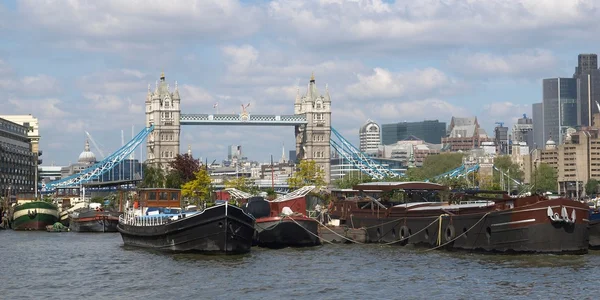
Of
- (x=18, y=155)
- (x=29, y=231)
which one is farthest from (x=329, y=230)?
(x=18, y=155)

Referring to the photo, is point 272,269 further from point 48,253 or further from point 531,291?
point 48,253

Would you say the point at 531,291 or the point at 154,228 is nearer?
the point at 531,291

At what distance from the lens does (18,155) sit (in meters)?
181

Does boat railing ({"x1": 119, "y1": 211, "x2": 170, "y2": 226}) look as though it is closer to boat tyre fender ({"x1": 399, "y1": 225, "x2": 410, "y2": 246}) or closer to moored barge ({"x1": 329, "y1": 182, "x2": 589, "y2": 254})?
boat tyre fender ({"x1": 399, "y1": 225, "x2": 410, "y2": 246})

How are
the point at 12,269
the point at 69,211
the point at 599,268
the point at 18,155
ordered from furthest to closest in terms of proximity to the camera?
1. the point at 18,155
2. the point at 69,211
3. the point at 12,269
4. the point at 599,268

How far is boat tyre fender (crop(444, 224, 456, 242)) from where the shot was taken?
70312mm

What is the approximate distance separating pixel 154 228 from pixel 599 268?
25462mm

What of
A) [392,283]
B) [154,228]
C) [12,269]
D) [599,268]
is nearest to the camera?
[392,283]

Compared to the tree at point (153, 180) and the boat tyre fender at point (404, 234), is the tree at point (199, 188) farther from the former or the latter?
the boat tyre fender at point (404, 234)

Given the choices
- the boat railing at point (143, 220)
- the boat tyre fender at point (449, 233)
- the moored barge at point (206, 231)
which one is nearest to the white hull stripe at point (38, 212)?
the boat railing at point (143, 220)

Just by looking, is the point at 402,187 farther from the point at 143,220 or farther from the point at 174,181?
the point at 174,181

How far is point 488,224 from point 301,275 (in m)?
13.6

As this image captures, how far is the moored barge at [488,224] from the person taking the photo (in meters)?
63.8

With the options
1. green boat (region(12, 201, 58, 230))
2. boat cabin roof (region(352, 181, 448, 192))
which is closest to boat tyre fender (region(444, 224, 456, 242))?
boat cabin roof (region(352, 181, 448, 192))
